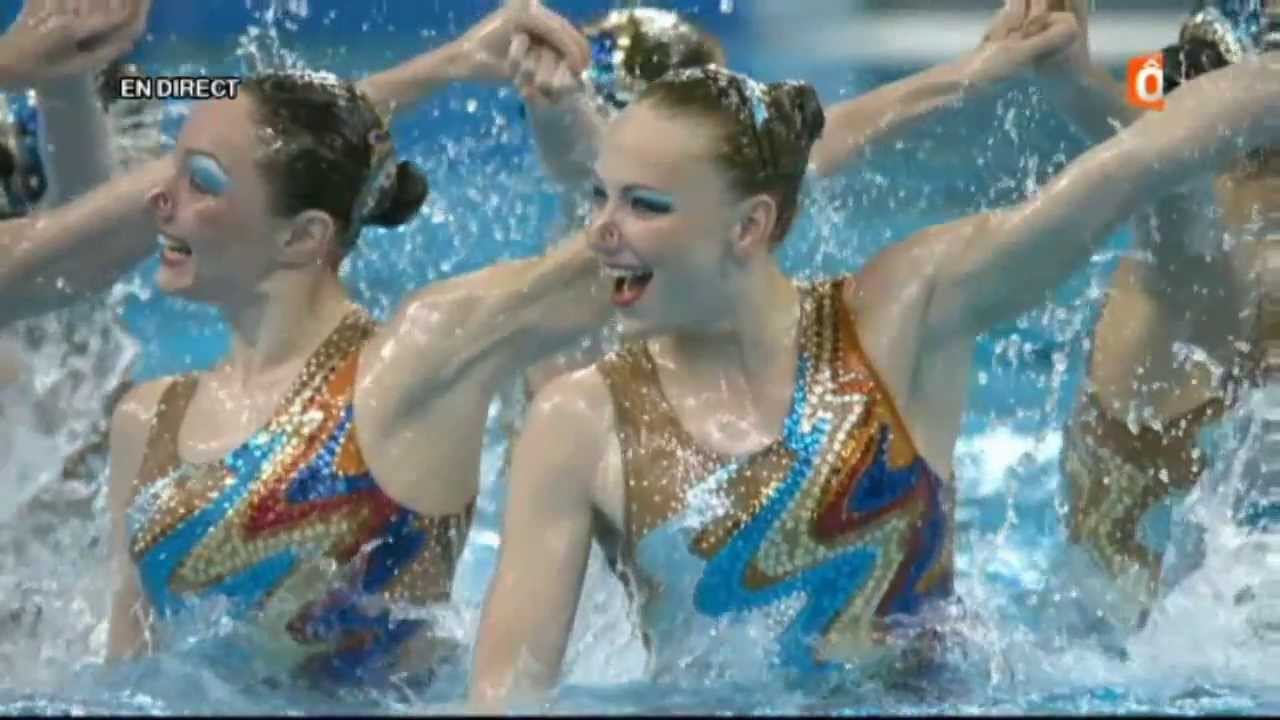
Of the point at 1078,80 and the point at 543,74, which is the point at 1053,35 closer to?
the point at 1078,80

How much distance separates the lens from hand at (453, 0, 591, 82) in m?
2.19

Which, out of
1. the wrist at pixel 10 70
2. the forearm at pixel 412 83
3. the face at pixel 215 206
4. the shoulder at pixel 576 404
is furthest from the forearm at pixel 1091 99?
the wrist at pixel 10 70

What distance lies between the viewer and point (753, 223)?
1.95 metres

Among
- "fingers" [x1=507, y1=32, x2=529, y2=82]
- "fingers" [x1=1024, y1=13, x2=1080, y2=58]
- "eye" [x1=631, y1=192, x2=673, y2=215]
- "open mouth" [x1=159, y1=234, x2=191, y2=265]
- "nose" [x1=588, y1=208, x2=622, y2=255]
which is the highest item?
"fingers" [x1=1024, y1=13, x2=1080, y2=58]

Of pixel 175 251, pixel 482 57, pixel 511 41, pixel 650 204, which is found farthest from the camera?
pixel 482 57

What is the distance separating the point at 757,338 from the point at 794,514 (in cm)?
16

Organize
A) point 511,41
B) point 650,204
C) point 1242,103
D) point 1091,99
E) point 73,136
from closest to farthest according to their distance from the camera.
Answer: point 650,204 → point 1242,103 → point 511,41 → point 1091,99 → point 73,136

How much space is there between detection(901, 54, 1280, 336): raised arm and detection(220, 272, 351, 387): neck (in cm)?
56

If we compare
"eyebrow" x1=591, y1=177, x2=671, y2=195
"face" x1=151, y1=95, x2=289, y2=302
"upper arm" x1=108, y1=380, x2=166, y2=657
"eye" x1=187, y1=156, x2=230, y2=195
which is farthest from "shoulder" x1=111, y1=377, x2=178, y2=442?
"eyebrow" x1=591, y1=177, x2=671, y2=195

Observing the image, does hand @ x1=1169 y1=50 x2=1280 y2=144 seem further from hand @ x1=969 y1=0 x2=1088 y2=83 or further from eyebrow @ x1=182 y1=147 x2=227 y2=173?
eyebrow @ x1=182 y1=147 x2=227 y2=173

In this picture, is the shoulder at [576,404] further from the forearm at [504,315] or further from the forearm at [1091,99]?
the forearm at [1091,99]

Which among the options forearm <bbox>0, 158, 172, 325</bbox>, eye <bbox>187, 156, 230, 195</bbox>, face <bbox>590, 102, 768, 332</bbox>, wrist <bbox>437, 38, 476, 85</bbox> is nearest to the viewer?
face <bbox>590, 102, 768, 332</bbox>

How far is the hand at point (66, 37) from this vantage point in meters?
2.45

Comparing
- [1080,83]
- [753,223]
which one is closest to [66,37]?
[753,223]
